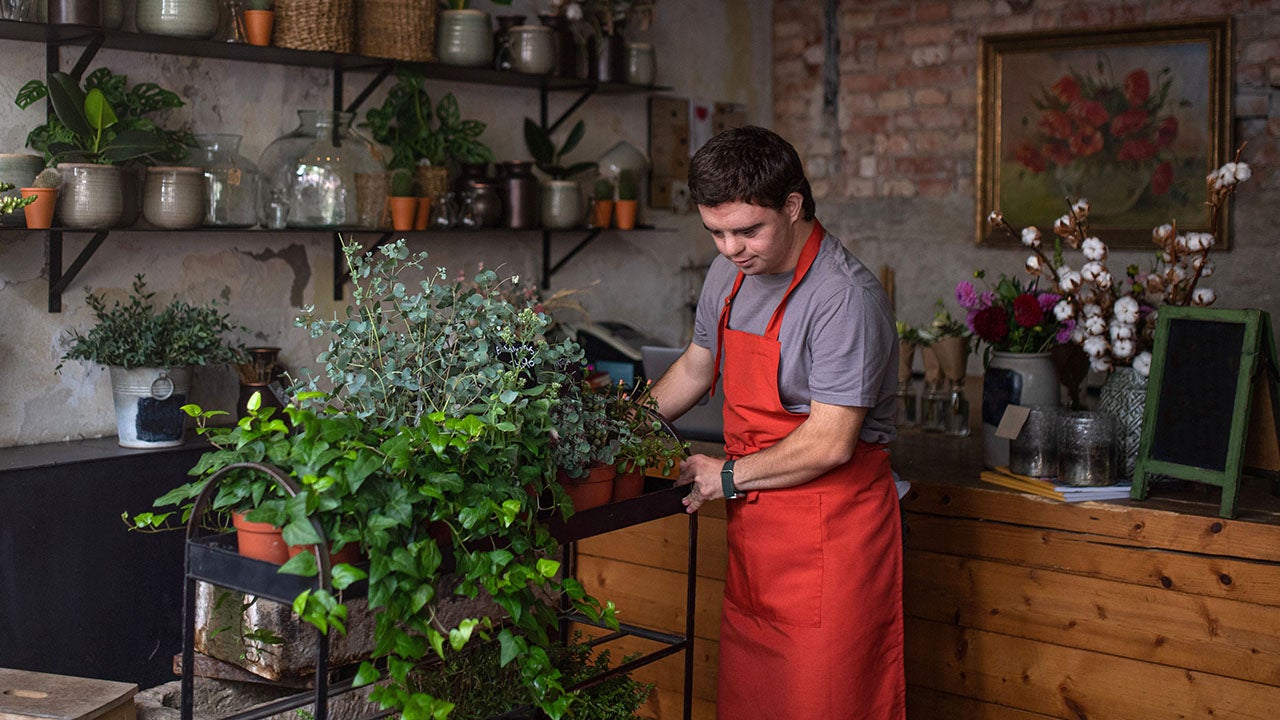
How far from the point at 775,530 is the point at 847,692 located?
12.4 inches

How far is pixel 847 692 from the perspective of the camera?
2.21 m

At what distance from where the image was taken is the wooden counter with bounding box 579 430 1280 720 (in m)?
2.33

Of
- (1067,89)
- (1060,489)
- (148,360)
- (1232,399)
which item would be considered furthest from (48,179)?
(1067,89)

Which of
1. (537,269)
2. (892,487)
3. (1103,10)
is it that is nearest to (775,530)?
(892,487)

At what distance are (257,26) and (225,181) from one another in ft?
1.39

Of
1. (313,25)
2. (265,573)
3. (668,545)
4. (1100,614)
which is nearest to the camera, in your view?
(265,573)

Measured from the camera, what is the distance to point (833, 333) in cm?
214

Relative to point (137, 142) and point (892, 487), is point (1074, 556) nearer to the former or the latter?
point (892, 487)

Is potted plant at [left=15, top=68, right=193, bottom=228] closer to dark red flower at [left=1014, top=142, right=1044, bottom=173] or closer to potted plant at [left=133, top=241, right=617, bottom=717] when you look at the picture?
potted plant at [left=133, top=241, right=617, bottom=717]

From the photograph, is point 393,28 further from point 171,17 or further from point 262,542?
point 262,542

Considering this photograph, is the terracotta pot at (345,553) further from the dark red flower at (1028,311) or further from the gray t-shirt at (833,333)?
the dark red flower at (1028,311)

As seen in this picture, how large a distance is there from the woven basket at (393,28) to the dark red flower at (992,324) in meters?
1.91

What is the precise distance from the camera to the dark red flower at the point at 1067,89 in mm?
4758

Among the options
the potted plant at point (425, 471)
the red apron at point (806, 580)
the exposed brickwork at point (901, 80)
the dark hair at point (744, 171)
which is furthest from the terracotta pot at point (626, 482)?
the exposed brickwork at point (901, 80)
